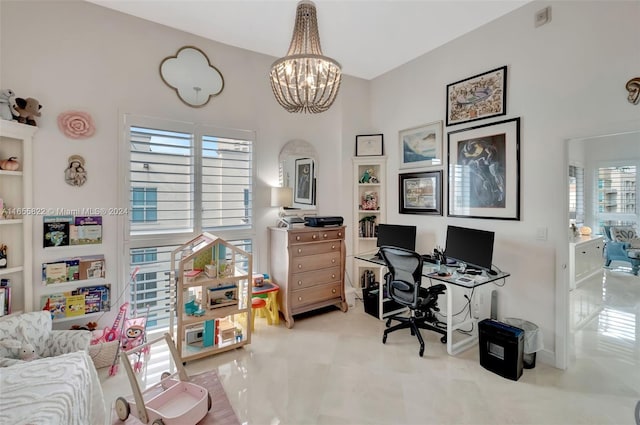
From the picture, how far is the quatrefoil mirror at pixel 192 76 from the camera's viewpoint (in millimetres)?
3014

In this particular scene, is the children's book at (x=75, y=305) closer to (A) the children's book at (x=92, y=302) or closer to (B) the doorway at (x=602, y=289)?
(A) the children's book at (x=92, y=302)

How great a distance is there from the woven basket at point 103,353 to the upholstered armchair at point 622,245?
19.8 feet

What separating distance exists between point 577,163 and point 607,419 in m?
2.63

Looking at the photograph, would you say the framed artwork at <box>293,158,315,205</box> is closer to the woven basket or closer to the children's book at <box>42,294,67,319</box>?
the woven basket

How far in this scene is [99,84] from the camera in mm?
2684

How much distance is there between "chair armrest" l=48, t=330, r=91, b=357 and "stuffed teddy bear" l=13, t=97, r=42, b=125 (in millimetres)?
1814

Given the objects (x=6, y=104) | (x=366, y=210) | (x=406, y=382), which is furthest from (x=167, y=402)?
(x=366, y=210)

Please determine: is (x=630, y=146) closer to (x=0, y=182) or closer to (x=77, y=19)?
(x=77, y=19)

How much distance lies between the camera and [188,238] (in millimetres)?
3139

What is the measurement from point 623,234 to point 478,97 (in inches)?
124

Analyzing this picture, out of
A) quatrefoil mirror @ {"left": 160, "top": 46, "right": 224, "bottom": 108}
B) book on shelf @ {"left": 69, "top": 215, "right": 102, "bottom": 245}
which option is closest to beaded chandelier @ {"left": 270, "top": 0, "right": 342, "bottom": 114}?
quatrefoil mirror @ {"left": 160, "top": 46, "right": 224, "bottom": 108}

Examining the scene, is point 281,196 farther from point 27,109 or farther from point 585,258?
point 585,258

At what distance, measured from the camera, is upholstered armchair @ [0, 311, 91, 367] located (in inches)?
79.1

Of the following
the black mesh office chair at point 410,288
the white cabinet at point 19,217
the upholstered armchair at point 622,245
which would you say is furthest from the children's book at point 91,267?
the upholstered armchair at point 622,245
